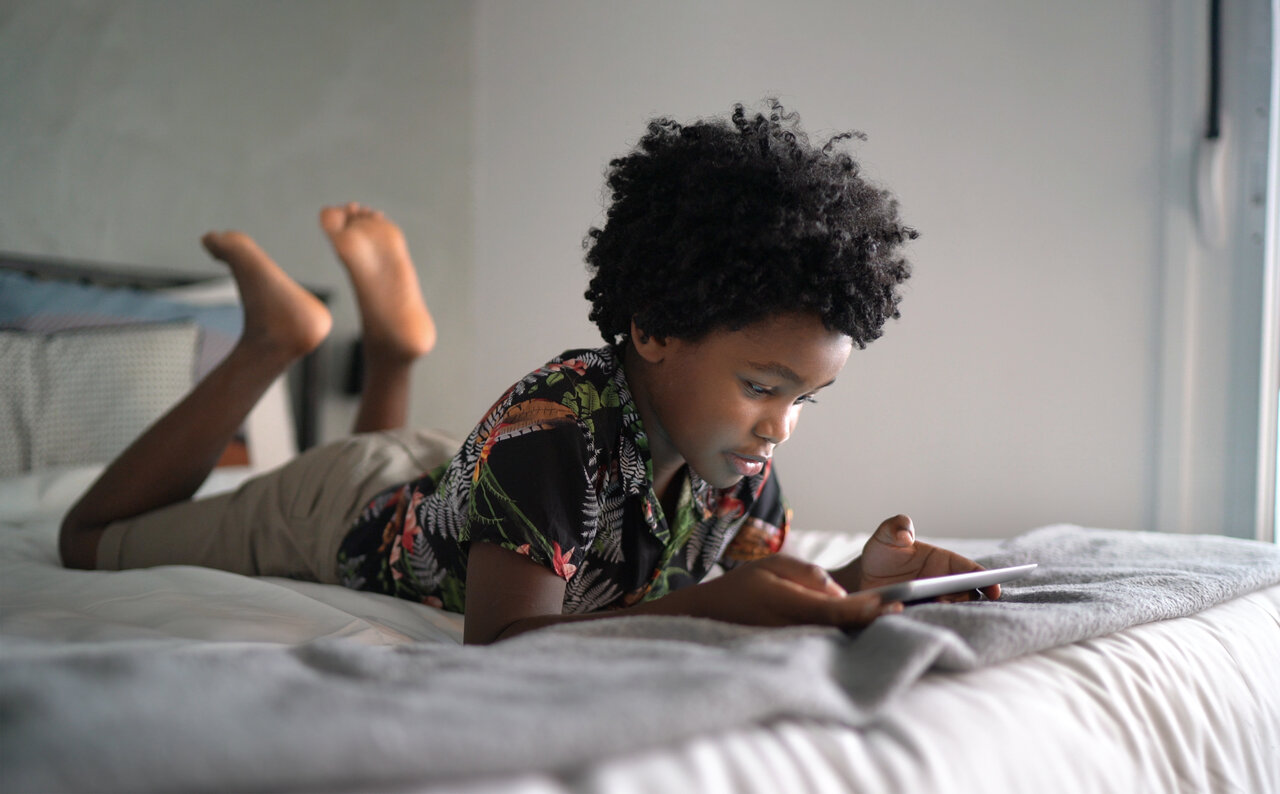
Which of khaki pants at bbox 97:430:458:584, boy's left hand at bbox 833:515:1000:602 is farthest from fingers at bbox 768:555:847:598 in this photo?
khaki pants at bbox 97:430:458:584

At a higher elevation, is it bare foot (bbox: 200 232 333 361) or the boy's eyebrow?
bare foot (bbox: 200 232 333 361)

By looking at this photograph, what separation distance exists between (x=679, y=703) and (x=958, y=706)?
196 mm

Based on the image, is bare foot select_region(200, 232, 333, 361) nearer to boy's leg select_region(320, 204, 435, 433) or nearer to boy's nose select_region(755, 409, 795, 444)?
boy's leg select_region(320, 204, 435, 433)

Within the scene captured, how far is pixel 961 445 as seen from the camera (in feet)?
7.78

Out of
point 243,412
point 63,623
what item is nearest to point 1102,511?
point 243,412

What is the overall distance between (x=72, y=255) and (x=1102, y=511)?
2.52 m

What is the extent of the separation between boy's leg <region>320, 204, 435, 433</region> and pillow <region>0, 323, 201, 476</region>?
1.39 feet

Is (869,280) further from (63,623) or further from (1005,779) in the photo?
(63,623)

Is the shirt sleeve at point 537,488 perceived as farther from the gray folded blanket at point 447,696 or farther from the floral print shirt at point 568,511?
the gray folded blanket at point 447,696

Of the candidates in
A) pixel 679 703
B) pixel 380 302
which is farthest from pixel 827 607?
pixel 380 302

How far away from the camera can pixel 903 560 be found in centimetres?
88

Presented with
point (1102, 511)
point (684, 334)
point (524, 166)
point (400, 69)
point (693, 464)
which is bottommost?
point (1102, 511)

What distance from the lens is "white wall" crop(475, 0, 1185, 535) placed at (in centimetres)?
219

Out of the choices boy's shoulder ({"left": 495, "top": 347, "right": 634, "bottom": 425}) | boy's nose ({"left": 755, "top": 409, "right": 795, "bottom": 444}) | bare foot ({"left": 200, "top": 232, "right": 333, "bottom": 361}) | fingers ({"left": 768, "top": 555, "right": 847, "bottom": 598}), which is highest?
bare foot ({"left": 200, "top": 232, "right": 333, "bottom": 361})
